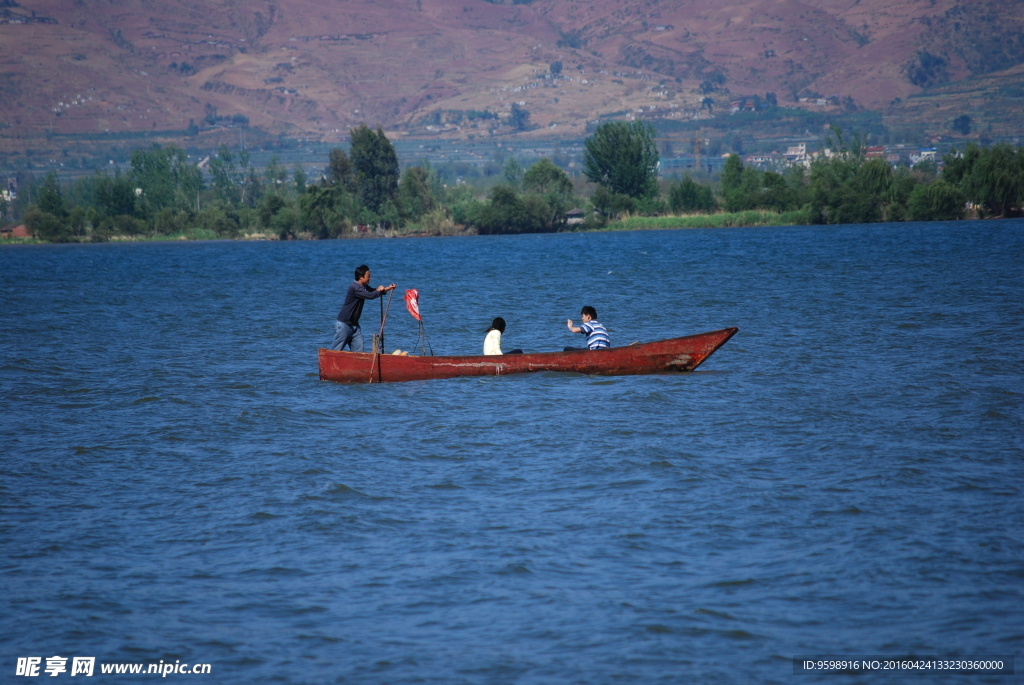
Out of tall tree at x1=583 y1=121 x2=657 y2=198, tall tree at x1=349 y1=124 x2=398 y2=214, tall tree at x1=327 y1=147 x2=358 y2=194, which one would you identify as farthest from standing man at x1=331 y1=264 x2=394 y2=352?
tall tree at x1=327 y1=147 x2=358 y2=194

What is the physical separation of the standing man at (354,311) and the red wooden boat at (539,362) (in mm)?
677

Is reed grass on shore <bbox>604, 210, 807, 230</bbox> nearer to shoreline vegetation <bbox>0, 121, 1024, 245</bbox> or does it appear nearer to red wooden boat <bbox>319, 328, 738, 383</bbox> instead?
shoreline vegetation <bbox>0, 121, 1024, 245</bbox>

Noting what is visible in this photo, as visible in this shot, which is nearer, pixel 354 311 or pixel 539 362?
pixel 539 362

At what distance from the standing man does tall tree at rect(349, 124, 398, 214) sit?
107355 mm

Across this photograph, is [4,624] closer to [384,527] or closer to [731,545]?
[384,527]

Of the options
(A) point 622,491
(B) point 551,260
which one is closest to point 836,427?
(A) point 622,491

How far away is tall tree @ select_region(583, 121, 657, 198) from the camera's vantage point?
385 feet

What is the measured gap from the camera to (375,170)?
412ft

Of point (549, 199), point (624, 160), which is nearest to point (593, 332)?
point (624, 160)

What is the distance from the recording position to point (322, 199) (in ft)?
397

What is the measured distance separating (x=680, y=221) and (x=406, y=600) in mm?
108509

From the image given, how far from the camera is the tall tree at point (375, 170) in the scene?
125562mm

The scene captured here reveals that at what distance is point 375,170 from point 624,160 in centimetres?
3104

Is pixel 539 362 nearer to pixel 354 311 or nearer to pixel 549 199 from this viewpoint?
pixel 354 311
